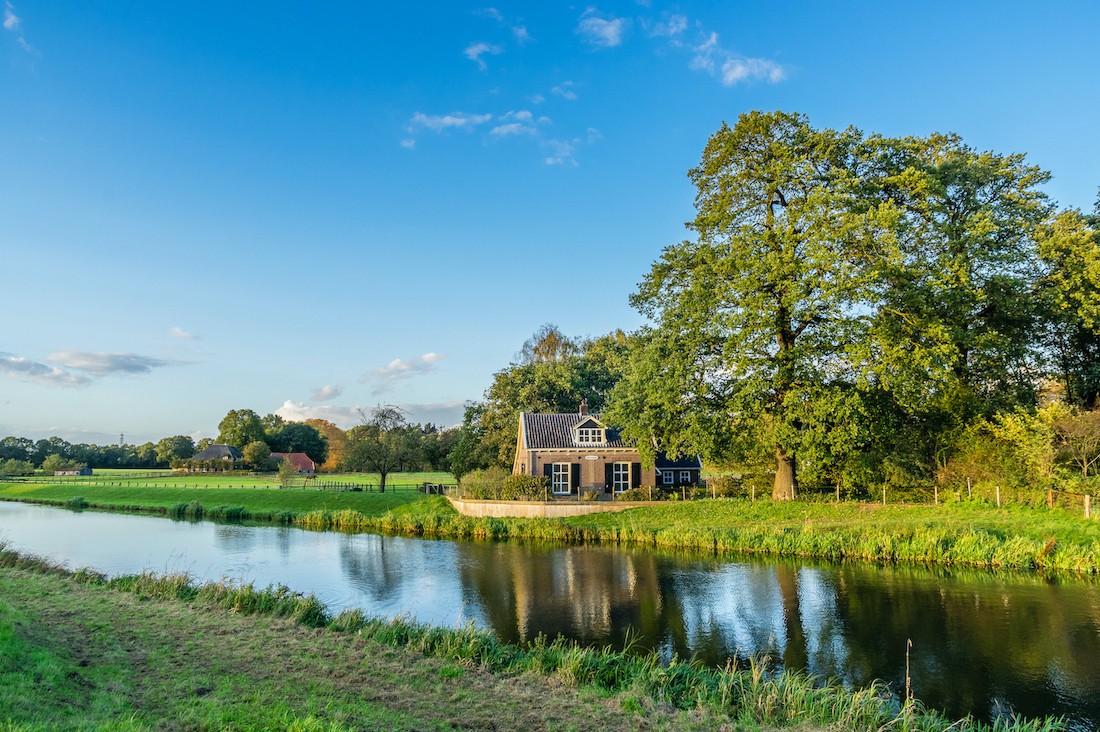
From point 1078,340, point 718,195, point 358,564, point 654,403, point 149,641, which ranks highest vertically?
point 718,195

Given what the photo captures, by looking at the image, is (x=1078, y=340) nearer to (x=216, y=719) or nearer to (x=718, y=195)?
(x=718, y=195)

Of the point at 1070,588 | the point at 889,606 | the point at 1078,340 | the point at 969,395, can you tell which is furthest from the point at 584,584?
the point at 1078,340

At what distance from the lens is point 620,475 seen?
33.1 meters

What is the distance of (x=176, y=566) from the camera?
18.9m

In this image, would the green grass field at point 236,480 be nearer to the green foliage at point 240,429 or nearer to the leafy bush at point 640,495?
the green foliage at point 240,429

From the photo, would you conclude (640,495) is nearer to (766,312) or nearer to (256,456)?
(766,312)

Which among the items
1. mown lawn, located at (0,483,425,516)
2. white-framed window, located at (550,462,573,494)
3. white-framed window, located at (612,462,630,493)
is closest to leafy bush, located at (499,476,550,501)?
white-framed window, located at (550,462,573,494)

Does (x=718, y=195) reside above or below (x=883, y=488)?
above

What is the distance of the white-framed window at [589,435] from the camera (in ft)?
109

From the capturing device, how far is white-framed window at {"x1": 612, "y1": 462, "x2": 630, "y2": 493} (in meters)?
33.1

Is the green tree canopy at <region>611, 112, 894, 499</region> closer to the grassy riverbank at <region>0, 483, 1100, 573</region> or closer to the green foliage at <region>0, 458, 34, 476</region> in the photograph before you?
the grassy riverbank at <region>0, 483, 1100, 573</region>

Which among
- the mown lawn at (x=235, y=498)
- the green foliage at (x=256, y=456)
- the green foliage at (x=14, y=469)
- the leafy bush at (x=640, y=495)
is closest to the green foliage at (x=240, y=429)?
the green foliage at (x=256, y=456)

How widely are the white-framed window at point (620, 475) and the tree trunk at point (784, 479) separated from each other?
26.3 ft

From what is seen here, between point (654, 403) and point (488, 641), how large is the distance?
17.9 metres
